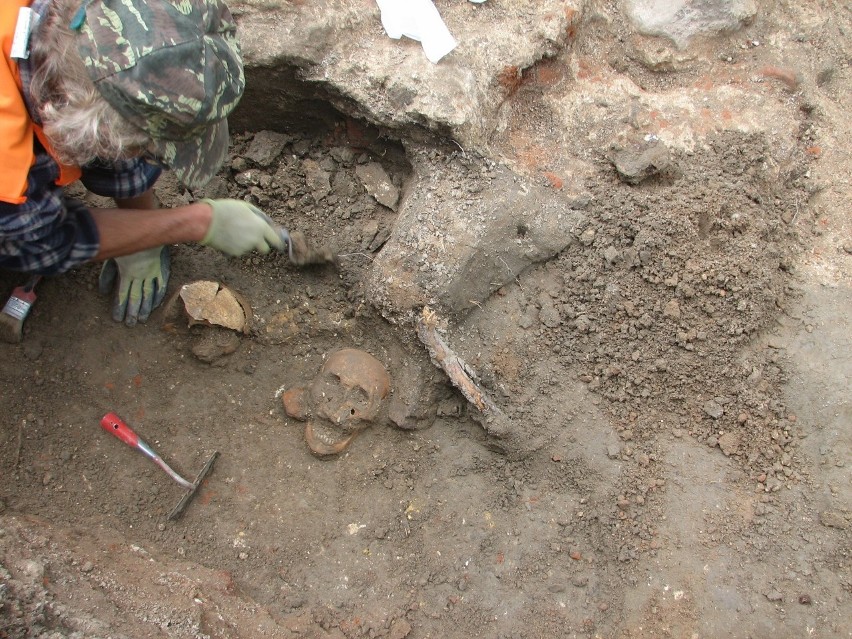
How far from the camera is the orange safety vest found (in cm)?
150

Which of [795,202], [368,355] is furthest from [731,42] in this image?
[368,355]

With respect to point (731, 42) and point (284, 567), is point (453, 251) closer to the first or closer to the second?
point (284, 567)

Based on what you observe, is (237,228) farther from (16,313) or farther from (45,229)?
(16,313)

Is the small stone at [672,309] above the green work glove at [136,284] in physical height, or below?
above

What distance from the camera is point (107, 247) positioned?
1.91 m

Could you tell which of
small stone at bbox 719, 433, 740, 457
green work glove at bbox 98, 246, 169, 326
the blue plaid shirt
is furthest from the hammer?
small stone at bbox 719, 433, 740, 457

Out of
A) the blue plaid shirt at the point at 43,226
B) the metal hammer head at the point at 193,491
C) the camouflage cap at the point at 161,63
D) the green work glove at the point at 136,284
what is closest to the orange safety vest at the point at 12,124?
the blue plaid shirt at the point at 43,226

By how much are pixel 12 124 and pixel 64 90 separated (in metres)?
0.14

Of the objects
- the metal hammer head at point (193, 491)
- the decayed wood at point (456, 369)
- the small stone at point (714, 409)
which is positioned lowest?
the metal hammer head at point (193, 491)

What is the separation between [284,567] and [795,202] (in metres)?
2.33

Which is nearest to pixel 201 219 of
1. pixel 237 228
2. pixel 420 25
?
pixel 237 228

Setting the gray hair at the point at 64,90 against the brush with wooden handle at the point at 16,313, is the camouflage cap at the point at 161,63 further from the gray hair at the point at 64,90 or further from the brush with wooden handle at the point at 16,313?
the brush with wooden handle at the point at 16,313

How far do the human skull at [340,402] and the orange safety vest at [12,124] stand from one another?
1.16m

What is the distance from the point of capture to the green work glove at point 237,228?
212cm
